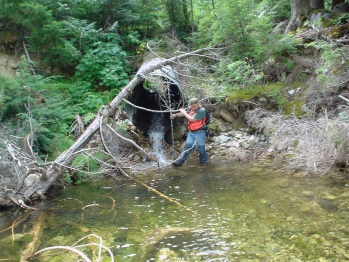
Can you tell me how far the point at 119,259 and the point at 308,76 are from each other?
267 inches

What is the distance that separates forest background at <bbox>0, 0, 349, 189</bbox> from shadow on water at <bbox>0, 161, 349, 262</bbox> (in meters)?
2.06

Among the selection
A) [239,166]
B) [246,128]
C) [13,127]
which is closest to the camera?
[13,127]

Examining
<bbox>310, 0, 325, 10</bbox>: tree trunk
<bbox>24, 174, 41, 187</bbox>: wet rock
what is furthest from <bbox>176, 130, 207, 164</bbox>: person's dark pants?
<bbox>310, 0, 325, 10</bbox>: tree trunk

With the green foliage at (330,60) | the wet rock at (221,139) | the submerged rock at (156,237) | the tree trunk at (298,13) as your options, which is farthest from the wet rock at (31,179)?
the tree trunk at (298,13)

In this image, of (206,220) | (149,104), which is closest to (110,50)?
(149,104)

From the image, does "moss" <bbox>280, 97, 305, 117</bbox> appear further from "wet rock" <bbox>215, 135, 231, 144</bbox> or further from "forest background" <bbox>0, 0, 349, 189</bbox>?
"wet rock" <bbox>215, 135, 231, 144</bbox>

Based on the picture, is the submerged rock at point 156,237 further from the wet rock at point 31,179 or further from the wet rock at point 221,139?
the wet rock at point 221,139

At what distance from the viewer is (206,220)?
4145 mm

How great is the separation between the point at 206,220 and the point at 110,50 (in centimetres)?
814

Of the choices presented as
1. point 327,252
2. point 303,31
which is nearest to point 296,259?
point 327,252

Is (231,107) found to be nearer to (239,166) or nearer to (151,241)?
(239,166)

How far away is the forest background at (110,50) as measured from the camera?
6.77 meters

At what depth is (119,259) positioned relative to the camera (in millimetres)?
3324

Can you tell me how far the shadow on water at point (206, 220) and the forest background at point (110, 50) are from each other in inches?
81.1
